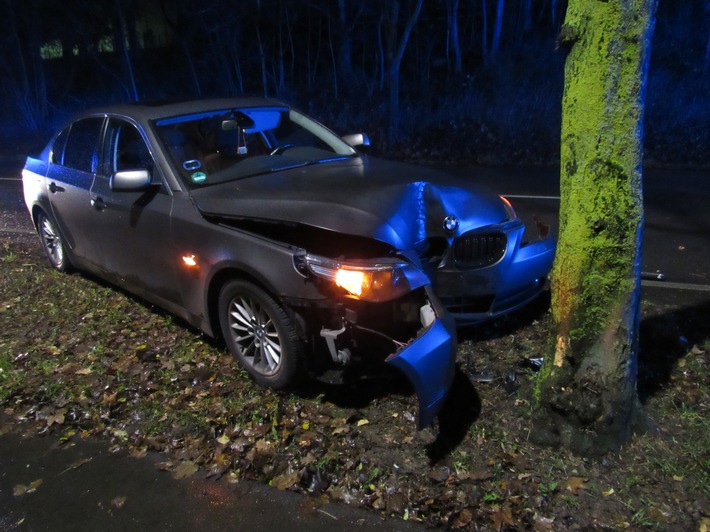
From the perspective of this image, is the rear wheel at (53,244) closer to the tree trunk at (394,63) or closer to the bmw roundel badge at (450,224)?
the bmw roundel badge at (450,224)

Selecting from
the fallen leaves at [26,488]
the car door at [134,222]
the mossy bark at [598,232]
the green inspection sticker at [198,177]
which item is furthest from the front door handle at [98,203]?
the mossy bark at [598,232]

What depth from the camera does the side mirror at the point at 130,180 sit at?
3.99 metres

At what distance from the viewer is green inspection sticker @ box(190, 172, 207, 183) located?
408 cm

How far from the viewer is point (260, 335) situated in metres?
3.65

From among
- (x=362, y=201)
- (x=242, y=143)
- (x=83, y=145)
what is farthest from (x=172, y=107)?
(x=362, y=201)

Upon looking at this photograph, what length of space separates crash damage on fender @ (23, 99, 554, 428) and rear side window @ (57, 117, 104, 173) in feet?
0.09

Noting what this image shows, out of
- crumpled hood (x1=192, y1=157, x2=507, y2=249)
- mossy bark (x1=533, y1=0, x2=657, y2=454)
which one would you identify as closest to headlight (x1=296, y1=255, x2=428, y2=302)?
crumpled hood (x1=192, y1=157, x2=507, y2=249)

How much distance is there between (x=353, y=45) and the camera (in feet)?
76.7

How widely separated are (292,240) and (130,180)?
1.31 metres

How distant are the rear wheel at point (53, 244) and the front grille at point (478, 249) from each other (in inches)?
162

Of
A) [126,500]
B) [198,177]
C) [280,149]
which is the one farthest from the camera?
[280,149]

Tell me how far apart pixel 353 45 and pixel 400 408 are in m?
22.1

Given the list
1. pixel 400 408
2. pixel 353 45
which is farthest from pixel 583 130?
pixel 353 45

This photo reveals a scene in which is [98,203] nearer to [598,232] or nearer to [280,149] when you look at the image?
[280,149]
